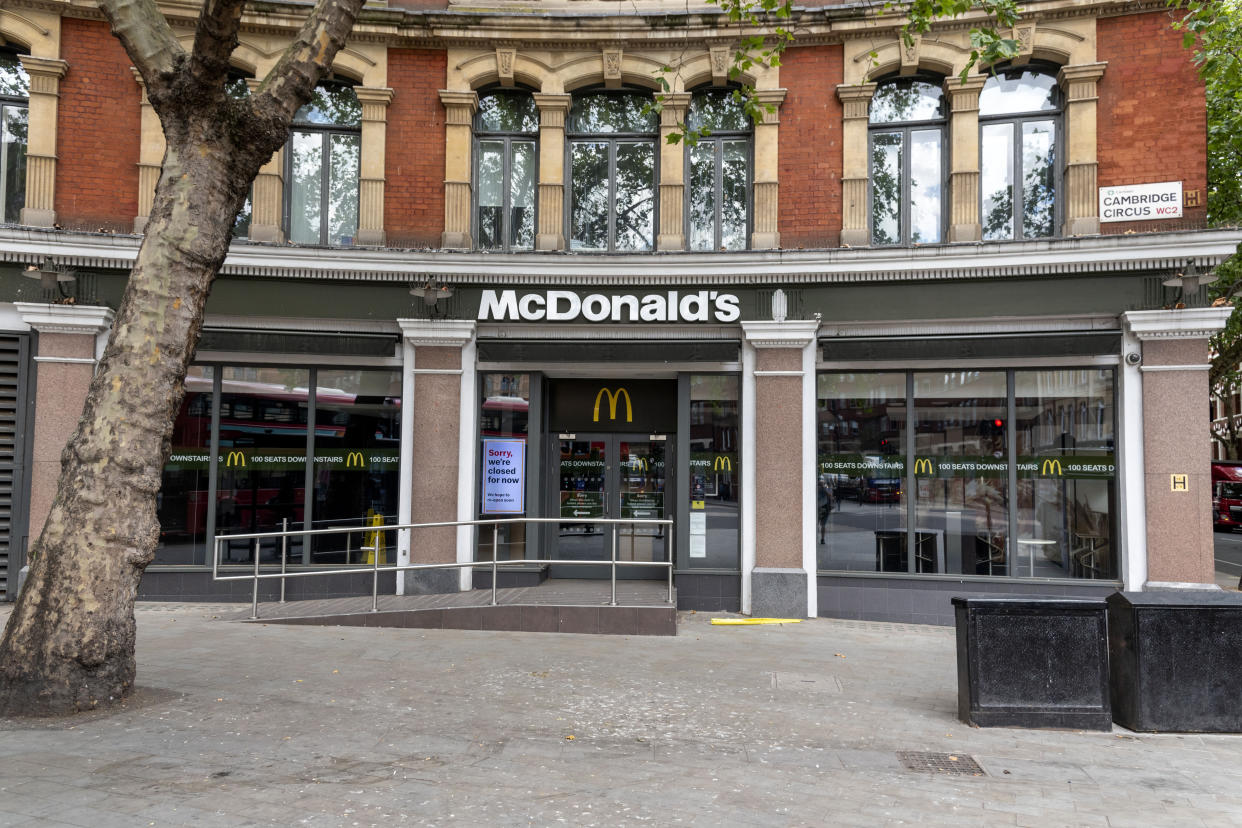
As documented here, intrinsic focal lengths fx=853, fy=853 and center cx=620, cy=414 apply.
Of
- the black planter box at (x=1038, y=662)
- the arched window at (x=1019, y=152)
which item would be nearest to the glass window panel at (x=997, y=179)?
the arched window at (x=1019, y=152)

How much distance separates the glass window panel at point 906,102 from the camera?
11883 millimetres

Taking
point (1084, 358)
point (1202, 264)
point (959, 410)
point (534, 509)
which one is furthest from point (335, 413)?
point (1202, 264)

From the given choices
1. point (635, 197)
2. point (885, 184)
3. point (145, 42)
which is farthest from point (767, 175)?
point (145, 42)

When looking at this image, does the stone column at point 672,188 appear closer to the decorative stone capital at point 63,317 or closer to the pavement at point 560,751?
the pavement at point 560,751

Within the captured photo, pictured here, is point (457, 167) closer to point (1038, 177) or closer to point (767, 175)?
point (767, 175)

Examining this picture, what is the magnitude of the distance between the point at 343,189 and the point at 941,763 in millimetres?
10631

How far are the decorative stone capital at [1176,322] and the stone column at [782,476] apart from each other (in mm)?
3958

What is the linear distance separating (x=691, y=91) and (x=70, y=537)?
9.50m

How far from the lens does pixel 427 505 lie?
38.9 ft

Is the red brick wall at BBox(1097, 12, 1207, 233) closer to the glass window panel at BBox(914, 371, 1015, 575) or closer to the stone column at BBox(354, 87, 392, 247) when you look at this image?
the glass window panel at BBox(914, 371, 1015, 575)

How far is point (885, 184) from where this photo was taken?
1196cm

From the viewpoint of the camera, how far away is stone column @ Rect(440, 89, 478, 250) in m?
12.1

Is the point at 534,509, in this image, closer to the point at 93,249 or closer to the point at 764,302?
the point at 764,302

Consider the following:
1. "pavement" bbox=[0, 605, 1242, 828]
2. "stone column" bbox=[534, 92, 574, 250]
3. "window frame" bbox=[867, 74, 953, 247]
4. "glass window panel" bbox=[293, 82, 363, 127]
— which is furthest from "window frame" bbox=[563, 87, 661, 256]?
"pavement" bbox=[0, 605, 1242, 828]
